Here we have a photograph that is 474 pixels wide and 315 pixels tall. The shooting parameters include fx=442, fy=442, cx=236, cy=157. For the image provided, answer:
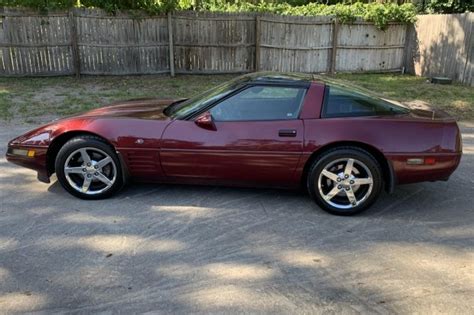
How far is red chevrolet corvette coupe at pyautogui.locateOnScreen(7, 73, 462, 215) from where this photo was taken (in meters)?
4.09

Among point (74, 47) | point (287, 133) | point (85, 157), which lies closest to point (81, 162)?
point (85, 157)

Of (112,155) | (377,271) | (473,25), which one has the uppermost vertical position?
(473,25)

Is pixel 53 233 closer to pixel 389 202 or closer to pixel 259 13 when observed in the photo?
pixel 389 202

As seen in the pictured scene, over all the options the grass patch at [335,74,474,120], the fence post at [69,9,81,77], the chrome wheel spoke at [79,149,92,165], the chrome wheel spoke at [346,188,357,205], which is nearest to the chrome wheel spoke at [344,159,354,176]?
the chrome wheel spoke at [346,188,357,205]

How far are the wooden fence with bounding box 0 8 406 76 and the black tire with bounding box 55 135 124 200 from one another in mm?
8884

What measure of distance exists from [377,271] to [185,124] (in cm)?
219

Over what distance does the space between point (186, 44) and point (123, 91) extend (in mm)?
3002

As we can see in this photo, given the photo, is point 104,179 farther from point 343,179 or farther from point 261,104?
point 343,179

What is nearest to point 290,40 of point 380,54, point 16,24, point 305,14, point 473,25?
point 305,14

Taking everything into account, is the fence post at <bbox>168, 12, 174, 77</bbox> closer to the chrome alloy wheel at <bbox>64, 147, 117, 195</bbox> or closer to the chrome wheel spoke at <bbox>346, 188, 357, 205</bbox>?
the chrome alloy wheel at <bbox>64, 147, 117, 195</bbox>

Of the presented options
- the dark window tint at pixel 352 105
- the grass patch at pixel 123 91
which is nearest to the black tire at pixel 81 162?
the dark window tint at pixel 352 105

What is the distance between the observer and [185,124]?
14.1 feet

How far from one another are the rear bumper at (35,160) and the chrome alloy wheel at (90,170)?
0.87 ft

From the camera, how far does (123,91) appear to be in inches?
430
